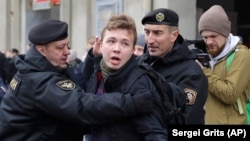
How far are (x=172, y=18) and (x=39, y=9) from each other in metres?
11.9

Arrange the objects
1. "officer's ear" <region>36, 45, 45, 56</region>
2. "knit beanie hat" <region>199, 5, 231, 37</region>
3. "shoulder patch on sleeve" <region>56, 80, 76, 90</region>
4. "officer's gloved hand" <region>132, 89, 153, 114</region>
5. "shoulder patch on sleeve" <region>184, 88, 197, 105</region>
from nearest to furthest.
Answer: "officer's gloved hand" <region>132, 89, 153, 114</region>, "shoulder patch on sleeve" <region>56, 80, 76, 90</region>, "officer's ear" <region>36, 45, 45, 56</region>, "shoulder patch on sleeve" <region>184, 88, 197, 105</region>, "knit beanie hat" <region>199, 5, 231, 37</region>

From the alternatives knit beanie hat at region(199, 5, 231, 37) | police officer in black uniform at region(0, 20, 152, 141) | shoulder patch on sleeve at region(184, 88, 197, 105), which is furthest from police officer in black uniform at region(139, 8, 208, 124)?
knit beanie hat at region(199, 5, 231, 37)

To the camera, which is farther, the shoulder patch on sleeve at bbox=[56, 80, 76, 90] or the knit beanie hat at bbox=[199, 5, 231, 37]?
the knit beanie hat at bbox=[199, 5, 231, 37]

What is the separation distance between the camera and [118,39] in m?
2.67

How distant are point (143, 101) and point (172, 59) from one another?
2.92 ft

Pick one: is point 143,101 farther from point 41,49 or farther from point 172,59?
point 172,59

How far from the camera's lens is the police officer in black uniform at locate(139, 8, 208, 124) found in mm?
3342

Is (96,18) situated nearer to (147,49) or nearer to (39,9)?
(39,9)

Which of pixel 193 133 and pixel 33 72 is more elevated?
pixel 33 72

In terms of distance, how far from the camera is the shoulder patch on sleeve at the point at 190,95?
3.27 m

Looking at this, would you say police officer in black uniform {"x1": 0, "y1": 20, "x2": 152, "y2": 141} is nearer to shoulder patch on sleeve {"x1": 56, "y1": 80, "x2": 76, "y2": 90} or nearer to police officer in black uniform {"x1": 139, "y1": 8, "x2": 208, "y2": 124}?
shoulder patch on sleeve {"x1": 56, "y1": 80, "x2": 76, "y2": 90}

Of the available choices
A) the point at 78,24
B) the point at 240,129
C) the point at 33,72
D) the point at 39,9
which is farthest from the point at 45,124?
the point at 39,9

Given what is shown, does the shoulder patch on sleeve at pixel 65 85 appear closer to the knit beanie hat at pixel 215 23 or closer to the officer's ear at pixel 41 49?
the officer's ear at pixel 41 49

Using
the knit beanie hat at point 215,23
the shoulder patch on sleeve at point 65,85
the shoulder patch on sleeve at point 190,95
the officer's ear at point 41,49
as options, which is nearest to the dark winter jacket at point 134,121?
the shoulder patch on sleeve at point 65,85
